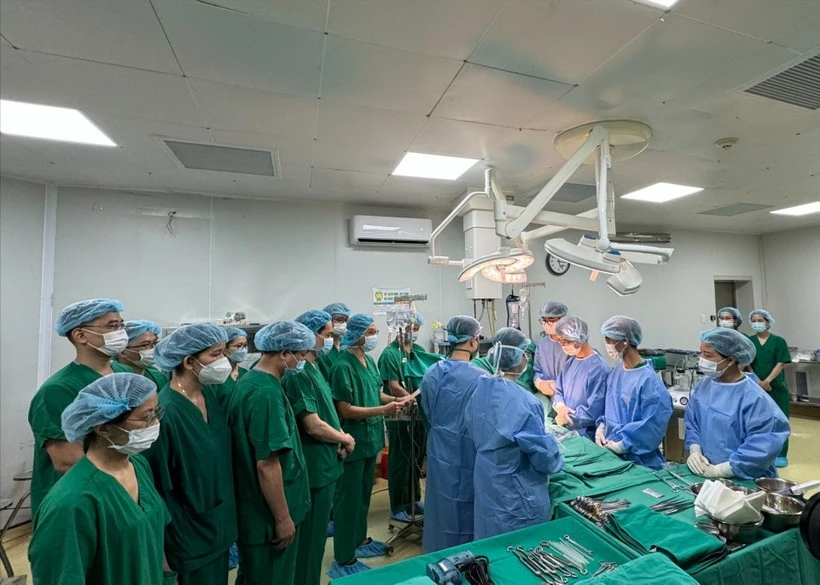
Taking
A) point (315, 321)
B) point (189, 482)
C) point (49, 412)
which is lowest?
point (189, 482)

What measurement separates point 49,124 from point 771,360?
6676 millimetres

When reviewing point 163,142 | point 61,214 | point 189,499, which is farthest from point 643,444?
point 61,214

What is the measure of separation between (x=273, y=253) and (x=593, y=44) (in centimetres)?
328

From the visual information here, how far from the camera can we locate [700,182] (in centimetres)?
362

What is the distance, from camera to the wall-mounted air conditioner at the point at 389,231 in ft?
13.4

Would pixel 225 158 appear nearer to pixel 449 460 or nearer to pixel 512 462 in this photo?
pixel 449 460

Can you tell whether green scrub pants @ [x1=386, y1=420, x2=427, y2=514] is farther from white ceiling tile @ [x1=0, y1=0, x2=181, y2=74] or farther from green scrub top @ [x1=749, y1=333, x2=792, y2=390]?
green scrub top @ [x1=749, y1=333, x2=792, y2=390]

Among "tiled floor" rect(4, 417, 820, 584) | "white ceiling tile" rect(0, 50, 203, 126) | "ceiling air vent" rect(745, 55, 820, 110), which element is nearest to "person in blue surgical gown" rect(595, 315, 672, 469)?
"ceiling air vent" rect(745, 55, 820, 110)

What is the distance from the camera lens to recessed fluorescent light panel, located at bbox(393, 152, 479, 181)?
292 cm

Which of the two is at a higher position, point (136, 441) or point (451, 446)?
point (136, 441)

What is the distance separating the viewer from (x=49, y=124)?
234 cm

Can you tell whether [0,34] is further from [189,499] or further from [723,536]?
[723,536]

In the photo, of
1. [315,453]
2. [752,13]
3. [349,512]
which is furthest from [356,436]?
[752,13]

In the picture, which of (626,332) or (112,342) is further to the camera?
(626,332)
